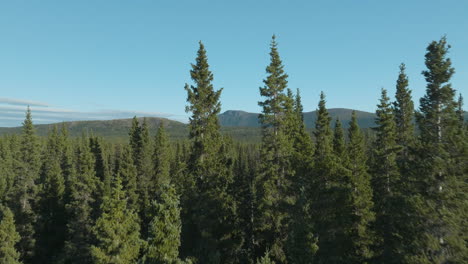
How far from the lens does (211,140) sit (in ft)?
94.7

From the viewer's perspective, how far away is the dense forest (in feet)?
59.1

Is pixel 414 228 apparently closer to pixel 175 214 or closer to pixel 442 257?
pixel 442 257

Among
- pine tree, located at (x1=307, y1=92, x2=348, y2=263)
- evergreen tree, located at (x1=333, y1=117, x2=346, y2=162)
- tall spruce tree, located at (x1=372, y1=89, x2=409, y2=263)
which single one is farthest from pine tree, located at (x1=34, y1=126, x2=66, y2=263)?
tall spruce tree, located at (x1=372, y1=89, x2=409, y2=263)

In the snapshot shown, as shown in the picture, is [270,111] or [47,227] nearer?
[270,111]

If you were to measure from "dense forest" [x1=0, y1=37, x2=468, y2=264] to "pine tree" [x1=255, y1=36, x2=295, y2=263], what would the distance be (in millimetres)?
101

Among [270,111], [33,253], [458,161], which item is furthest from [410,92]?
[33,253]

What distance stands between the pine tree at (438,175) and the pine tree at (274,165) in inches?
505

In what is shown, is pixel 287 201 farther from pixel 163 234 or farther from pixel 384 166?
pixel 384 166

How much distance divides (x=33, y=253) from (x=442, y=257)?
1757 inches

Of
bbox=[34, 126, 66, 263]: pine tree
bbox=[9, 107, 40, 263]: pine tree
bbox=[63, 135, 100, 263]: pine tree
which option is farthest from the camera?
bbox=[34, 126, 66, 263]: pine tree

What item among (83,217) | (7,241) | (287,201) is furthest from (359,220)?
(7,241)

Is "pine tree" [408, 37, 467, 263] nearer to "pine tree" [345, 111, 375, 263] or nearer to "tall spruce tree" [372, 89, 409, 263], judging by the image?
"pine tree" [345, 111, 375, 263]

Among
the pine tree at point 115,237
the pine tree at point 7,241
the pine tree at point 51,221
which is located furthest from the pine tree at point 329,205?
the pine tree at point 51,221

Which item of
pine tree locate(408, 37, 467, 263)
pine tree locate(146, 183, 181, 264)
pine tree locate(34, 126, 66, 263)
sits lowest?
pine tree locate(34, 126, 66, 263)
